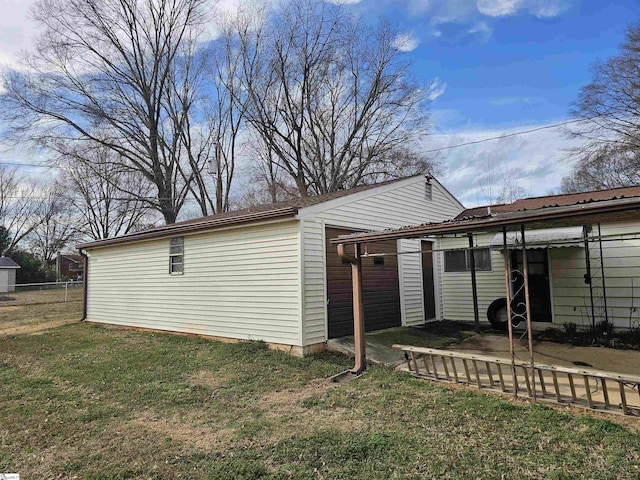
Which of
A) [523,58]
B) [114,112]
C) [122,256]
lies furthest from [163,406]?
[114,112]

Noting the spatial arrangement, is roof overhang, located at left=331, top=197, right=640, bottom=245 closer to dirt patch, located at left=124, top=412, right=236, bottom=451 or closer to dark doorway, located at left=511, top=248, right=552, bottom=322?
dirt patch, located at left=124, top=412, right=236, bottom=451

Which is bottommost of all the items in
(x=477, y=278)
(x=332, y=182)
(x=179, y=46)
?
(x=477, y=278)

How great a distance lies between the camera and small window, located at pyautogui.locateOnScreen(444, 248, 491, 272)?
389 inches

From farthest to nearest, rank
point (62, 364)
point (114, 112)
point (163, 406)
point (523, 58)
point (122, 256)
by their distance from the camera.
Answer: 1. point (114, 112)
2. point (523, 58)
3. point (122, 256)
4. point (62, 364)
5. point (163, 406)

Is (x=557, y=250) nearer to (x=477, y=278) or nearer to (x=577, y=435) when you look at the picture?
(x=477, y=278)

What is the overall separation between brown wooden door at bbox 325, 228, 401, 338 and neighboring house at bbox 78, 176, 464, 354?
22 millimetres

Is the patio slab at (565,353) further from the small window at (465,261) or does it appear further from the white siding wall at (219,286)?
the white siding wall at (219,286)

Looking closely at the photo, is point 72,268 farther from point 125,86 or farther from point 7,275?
point 125,86

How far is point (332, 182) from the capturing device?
67.4 ft

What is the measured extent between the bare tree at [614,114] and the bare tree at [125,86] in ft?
59.6

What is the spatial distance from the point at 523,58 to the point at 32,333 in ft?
55.1

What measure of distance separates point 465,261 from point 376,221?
3.19 m

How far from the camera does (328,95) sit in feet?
68.2

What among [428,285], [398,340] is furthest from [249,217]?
[428,285]
